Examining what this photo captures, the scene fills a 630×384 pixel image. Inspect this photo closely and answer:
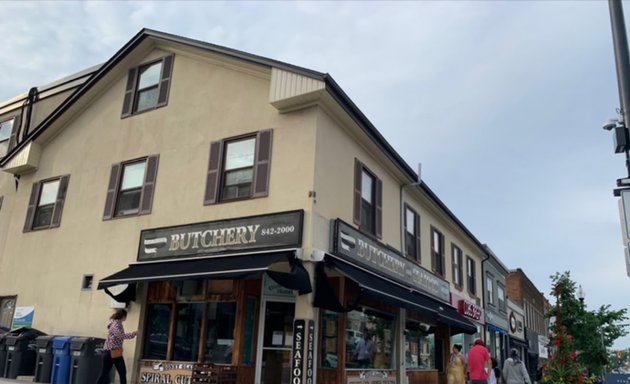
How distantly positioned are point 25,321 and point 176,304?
530 cm

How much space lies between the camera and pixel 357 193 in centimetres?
1331

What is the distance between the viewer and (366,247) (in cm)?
1258

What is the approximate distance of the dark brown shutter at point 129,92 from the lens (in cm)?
1508

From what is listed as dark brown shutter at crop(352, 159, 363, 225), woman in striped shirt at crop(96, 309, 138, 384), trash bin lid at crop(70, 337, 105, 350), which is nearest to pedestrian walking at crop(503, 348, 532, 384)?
dark brown shutter at crop(352, 159, 363, 225)

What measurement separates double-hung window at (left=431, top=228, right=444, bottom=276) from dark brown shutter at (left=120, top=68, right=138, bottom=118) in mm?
11266

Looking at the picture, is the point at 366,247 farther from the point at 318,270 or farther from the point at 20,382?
the point at 20,382

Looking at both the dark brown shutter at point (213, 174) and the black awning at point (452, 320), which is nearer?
the dark brown shutter at point (213, 174)

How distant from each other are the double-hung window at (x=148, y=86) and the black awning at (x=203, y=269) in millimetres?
4591

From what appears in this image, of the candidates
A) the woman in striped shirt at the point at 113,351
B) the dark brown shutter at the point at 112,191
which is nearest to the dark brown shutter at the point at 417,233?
the dark brown shutter at the point at 112,191

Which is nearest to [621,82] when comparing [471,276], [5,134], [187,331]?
[187,331]

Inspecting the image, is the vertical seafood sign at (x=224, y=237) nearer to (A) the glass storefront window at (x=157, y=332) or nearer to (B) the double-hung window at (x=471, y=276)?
(A) the glass storefront window at (x=157, y=332)

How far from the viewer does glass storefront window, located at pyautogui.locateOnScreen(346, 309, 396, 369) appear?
40.1 feet

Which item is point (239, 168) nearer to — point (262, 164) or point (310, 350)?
point (262, 164)

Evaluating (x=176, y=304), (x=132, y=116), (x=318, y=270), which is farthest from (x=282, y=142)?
(x=132, y=116)
